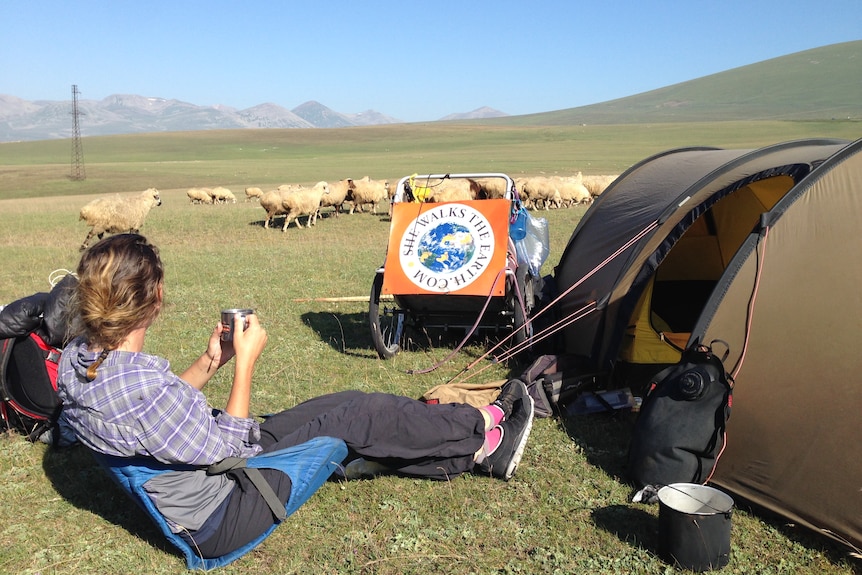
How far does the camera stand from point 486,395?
5.46 metres

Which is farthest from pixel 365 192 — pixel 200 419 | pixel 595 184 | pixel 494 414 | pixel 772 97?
pixel 772 97

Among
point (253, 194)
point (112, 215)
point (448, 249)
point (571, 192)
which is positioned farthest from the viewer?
point (253, 194)

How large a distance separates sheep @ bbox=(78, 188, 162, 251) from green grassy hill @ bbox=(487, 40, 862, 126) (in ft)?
446

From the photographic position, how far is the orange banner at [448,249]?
249 inches

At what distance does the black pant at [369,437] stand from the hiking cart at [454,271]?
2.08 m

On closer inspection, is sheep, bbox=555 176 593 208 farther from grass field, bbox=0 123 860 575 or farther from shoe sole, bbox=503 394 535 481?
shoe sole, bbox=503 394 535 481

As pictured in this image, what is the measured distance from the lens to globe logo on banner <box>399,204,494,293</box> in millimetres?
6367

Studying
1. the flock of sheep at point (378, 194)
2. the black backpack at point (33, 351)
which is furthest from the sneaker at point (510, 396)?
the flock of sheep at point (378, 194)

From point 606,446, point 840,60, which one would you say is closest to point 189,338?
point 606,446

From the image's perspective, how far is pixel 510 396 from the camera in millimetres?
4707

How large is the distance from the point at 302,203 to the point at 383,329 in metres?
12.9

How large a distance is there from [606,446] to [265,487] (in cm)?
243

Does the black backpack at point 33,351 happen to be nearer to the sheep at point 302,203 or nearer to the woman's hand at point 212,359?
the woman's hand at point 212,359

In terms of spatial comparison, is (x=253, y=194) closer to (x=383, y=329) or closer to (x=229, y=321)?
(x=383, y=329)
